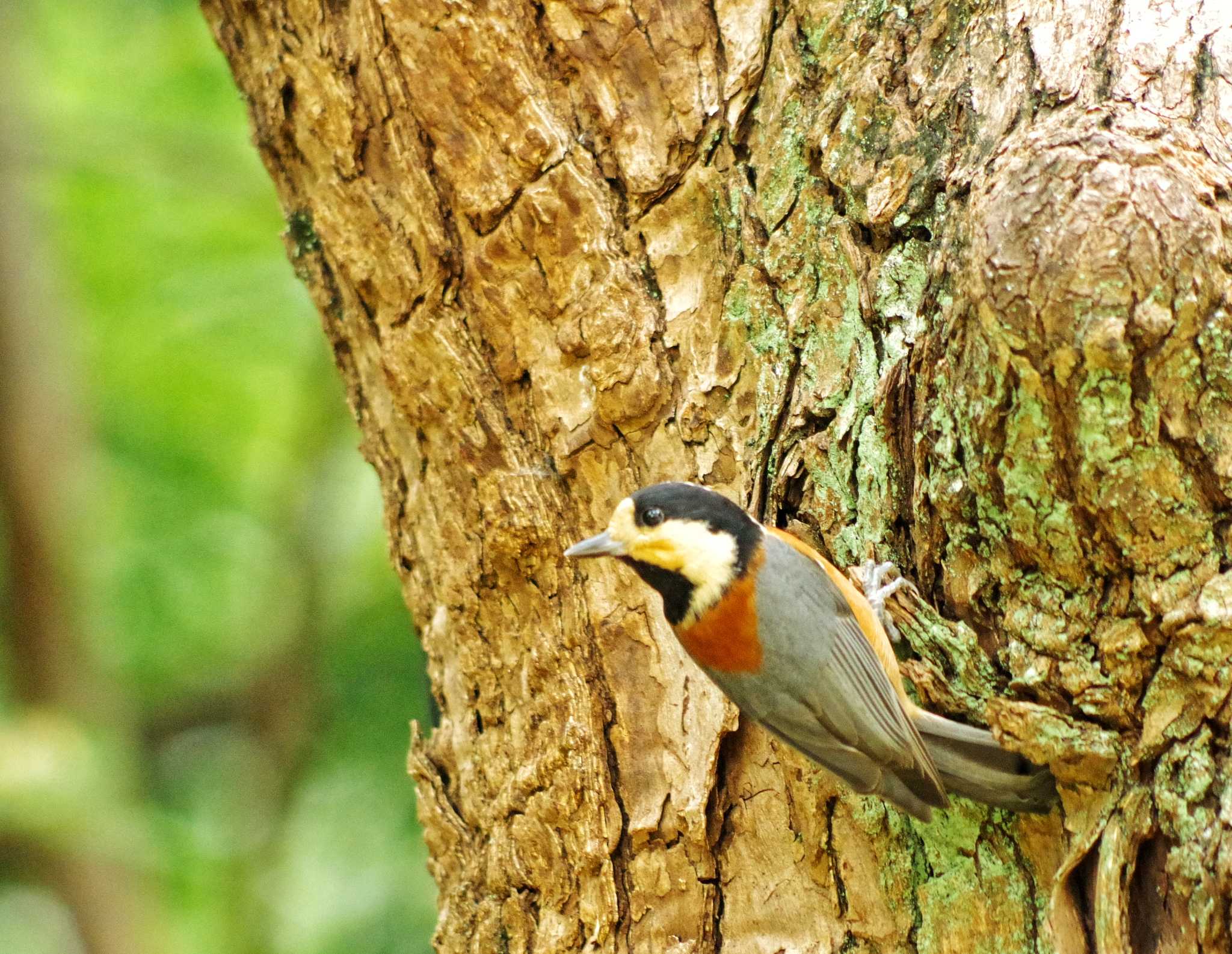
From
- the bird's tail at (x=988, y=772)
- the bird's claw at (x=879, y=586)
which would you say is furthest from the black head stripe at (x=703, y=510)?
the bird's tail at (x=988, y=772)

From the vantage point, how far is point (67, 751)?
15.8ft

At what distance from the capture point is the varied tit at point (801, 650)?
242cm

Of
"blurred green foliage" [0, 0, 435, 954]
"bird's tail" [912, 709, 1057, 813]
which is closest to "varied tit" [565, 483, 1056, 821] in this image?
"bird's tail" [912, 709, 1057, 813]

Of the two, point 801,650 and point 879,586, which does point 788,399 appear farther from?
point 801,650

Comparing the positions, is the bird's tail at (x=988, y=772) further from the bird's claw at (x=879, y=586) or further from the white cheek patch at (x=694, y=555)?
the white cheek patch at (x=694, y=555)

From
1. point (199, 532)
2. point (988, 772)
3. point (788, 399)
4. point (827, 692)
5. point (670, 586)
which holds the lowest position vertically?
point (988, 772)

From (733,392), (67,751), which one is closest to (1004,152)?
(733,392)

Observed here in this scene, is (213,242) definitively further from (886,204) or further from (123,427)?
(886,204)

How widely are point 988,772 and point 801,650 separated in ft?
1.87

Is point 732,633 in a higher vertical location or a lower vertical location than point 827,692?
higher

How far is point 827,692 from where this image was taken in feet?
8.91

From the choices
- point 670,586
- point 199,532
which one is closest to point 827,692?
point 670,586

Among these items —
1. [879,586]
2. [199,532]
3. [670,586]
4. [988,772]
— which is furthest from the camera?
[199,532]

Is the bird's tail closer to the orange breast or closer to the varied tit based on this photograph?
the varied tit
